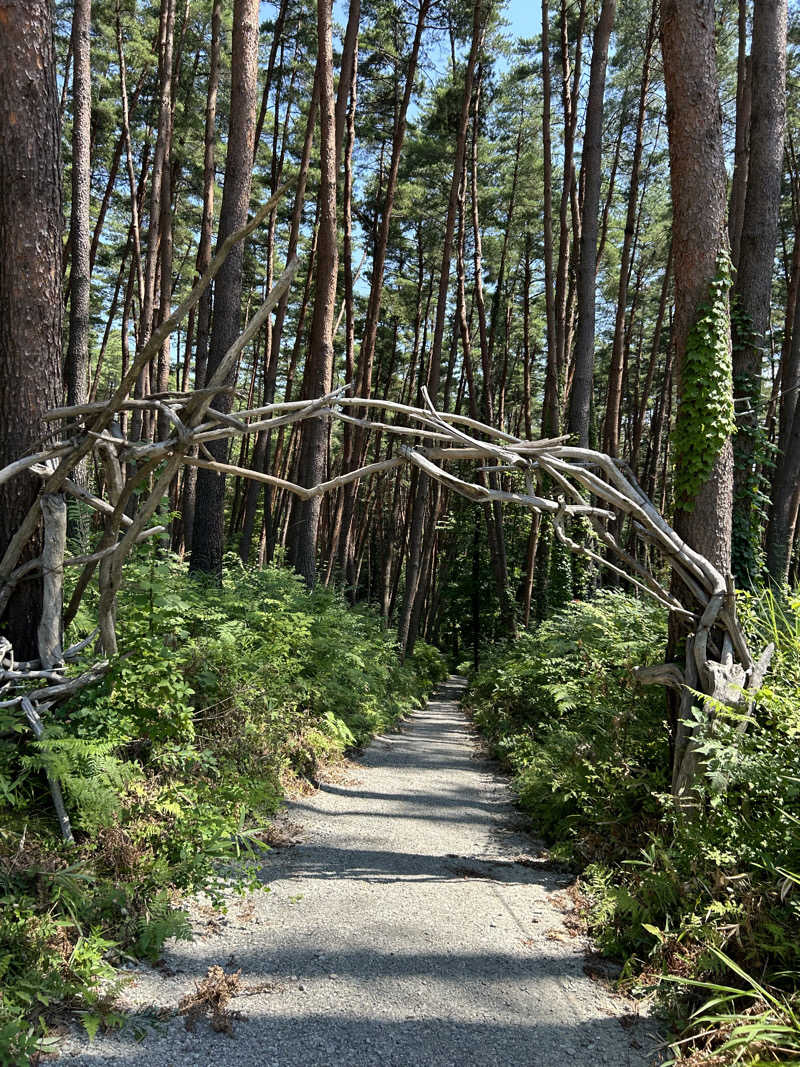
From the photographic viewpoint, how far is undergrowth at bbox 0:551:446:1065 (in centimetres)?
280

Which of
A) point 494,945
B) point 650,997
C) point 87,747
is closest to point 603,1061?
point 650,997

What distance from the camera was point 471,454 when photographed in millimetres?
4102

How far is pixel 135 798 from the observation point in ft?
12.8

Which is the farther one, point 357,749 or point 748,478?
point 357,749

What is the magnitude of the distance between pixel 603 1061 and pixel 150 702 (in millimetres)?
2967

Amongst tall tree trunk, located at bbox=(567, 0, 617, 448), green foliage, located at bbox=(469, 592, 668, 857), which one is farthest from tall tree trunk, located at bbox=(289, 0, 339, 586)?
green foliage, located at bbox=(469, 592, 668, 857)

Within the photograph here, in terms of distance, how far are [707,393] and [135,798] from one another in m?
4.55

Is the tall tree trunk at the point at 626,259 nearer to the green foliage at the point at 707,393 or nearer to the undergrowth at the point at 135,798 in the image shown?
the green foliage at the point at 707,393

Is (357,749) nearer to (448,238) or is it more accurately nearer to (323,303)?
(323,303)

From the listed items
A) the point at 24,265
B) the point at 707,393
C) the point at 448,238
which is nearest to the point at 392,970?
the point at 707,393

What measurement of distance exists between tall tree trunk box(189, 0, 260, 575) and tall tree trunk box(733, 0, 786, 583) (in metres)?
5.76

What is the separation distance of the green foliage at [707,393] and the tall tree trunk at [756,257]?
0.54 meters

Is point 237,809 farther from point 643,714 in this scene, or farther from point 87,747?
point 643,714

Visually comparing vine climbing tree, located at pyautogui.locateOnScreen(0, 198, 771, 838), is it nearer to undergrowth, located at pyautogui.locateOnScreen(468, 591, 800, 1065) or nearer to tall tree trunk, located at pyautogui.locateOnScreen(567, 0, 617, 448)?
undergrowth, located at pyautogui.locateOnScreen(468, 591, 800, 1065)
